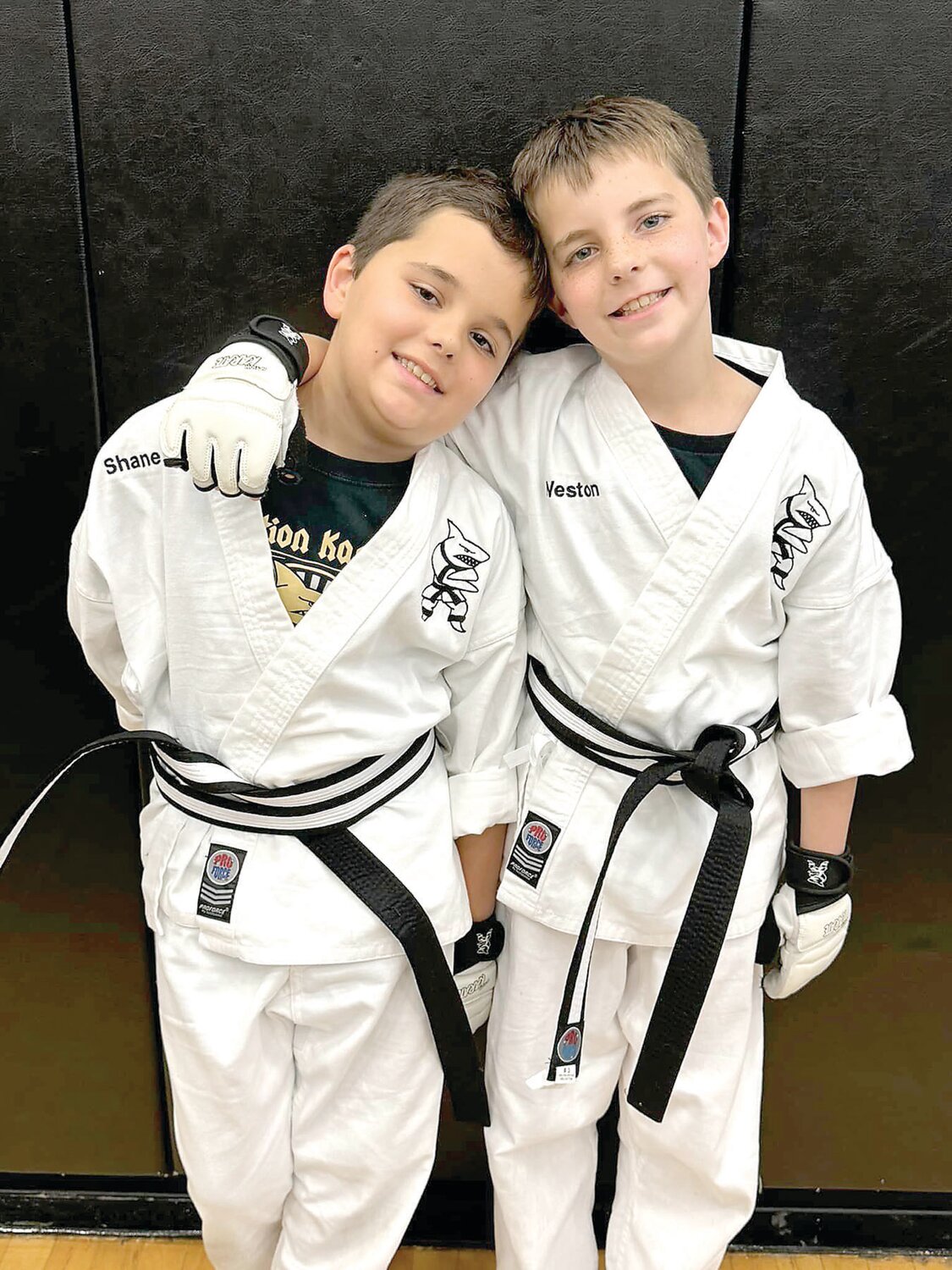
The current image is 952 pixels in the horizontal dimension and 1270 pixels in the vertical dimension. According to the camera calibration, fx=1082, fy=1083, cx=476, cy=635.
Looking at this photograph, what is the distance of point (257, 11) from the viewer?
1.39m

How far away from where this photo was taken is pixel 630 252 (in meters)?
1.24

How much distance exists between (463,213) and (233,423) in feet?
1.26

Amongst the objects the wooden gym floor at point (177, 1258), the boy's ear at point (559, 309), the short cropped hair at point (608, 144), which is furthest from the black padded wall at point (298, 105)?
the wooden gym floor at point (177, 1258)

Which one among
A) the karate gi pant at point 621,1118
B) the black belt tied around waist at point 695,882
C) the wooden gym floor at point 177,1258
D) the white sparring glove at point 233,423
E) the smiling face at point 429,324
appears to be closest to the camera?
the white sparring glove at point 233,423

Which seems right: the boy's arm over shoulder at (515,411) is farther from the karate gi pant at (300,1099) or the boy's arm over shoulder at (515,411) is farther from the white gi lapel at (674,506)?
the karate gi pant at (300,1099)

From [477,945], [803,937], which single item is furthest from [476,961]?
[803,937]

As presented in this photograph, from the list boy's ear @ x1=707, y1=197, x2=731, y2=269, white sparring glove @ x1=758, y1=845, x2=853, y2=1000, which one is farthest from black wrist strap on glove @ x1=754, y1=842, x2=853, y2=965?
boy's ear @ x1=707, y1=197, x2=731, y2=269

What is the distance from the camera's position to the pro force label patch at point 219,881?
1.31 metres

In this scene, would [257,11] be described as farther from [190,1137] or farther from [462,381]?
[190,1137]

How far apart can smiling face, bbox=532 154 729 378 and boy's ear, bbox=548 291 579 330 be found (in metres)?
0.05

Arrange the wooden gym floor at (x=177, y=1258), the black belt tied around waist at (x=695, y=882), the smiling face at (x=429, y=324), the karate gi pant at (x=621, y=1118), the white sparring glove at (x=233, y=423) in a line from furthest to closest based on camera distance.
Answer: the wooden gym floor at (x=177, y=1258)
the karate gi pant at (x=621, y=1118)
the black belt tied around waist at (x=695, y=882)
the smiling face at (x=429, y=324)
the white sparring glove at (x=233, y=423)

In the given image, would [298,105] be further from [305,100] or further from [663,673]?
[663,673]

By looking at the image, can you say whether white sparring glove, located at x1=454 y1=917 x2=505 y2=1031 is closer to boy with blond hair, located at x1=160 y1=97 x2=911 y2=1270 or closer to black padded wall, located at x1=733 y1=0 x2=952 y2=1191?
boy with blond hair, located at x1=160 y1=97 x2=911 y2=1270

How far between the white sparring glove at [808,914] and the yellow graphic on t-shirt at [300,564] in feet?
2.50
